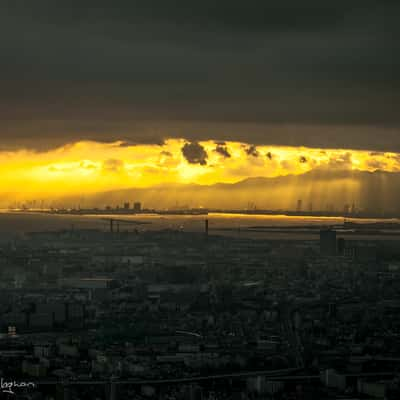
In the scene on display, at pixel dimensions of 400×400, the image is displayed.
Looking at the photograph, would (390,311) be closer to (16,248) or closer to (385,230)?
(16,248)

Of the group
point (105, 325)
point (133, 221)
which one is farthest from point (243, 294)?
point (133, 221)

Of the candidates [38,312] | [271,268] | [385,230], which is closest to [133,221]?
[385,230]

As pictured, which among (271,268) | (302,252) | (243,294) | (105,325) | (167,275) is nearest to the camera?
(105,325)

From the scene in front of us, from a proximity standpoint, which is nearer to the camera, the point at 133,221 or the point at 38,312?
the point at 38,312

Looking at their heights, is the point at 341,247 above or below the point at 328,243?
below

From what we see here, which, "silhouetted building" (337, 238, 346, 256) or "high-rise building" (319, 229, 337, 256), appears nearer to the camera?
"silhouetted building" (337, 238, 346, 256)

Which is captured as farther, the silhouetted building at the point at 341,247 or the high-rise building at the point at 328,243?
the high-rise building at the point at 328,243

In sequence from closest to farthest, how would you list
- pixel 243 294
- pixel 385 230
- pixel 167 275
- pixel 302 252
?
pixel 243 294, pixel 167 275, pixel 302 252, pixel 385 230

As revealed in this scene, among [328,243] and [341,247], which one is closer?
[341,247]
